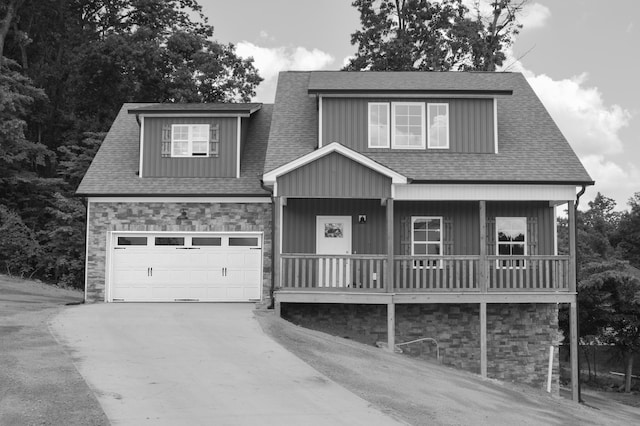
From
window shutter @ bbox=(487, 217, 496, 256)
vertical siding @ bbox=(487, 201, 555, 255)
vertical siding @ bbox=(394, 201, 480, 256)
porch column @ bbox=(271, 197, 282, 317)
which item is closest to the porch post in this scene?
window shutter @ bbox=(487, 217, 496, 256)

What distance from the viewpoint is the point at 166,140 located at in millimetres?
19875

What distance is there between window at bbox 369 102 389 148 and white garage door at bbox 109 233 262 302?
429 cm

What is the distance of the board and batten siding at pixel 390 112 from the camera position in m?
18.6

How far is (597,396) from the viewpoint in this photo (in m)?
23.7

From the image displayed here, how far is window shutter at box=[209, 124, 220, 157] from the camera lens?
19.9 metres

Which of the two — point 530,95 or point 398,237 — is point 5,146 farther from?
point 530,95

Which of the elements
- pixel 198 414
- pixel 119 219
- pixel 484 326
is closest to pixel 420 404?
pixel 198 414

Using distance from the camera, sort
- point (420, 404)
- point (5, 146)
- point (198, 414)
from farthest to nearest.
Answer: point (5, 146)
point (420, 404)
point (198, 414)

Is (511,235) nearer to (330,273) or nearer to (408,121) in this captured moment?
(408,121)

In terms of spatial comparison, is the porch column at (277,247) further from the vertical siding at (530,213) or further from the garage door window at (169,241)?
the vertical siding at (530,213)

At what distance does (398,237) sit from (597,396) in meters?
10.8

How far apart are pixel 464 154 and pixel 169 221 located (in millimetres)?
8361

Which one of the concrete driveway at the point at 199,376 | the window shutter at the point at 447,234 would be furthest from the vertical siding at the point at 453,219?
the concrete driveway at the point at 199,376

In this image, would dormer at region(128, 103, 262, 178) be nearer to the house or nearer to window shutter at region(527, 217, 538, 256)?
the house
